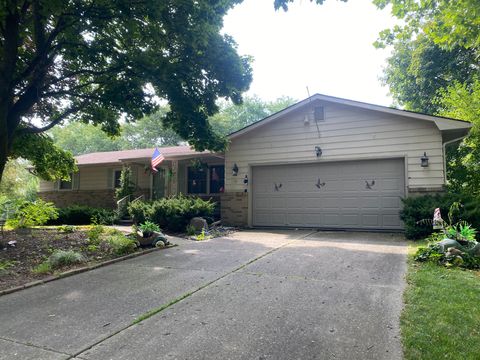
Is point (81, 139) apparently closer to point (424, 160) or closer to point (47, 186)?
point (47, 186)

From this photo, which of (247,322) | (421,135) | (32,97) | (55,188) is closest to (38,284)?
(247,322)

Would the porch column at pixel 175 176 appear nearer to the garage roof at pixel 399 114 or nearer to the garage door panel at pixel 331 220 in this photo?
the garage roof at pixel 399 114

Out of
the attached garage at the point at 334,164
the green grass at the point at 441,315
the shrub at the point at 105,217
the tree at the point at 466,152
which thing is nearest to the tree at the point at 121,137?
the shrub at the point at 105,217

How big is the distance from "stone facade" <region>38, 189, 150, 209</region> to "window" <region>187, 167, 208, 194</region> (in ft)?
8.35

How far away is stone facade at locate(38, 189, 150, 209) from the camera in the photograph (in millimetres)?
17531

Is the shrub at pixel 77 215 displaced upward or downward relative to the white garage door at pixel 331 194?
downward

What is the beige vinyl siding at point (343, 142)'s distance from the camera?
31.7 ft

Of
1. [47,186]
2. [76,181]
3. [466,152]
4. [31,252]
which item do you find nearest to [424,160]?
[466,152]

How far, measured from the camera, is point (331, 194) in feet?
36.0

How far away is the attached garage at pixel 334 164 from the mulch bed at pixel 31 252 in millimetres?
5617

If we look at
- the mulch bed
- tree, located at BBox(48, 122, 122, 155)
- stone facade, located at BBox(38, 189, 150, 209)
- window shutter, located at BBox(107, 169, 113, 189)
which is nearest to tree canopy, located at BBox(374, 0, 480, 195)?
the mulch bed

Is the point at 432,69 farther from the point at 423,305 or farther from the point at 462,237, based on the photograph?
the point at 423,305

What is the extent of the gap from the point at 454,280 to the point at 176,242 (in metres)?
6.25

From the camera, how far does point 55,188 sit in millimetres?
19688
